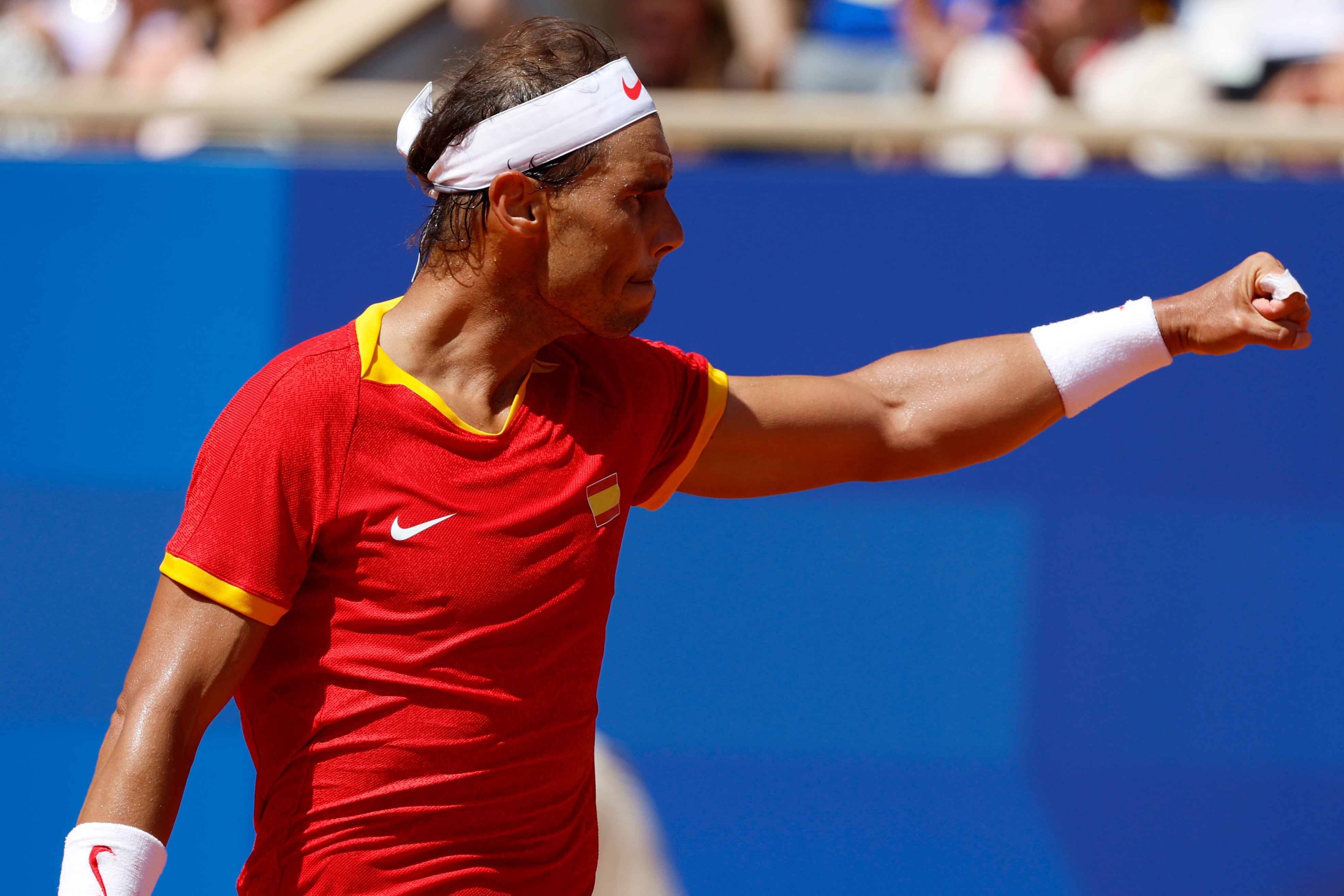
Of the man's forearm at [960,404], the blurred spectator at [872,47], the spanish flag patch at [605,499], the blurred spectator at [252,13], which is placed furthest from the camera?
the blurred spectator at [252,13]

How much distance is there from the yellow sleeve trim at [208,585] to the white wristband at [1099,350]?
115 centimetres

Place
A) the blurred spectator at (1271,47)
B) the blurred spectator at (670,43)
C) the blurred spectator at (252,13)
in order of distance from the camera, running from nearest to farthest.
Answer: the blurred spectator at (1271,47) < the blurred spectator at (670,43) < the blurred spectator at (252,13)

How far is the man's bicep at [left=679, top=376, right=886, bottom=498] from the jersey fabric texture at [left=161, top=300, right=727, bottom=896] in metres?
0.25

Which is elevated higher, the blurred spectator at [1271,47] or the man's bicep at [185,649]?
the blurred spectator at [1271,47]

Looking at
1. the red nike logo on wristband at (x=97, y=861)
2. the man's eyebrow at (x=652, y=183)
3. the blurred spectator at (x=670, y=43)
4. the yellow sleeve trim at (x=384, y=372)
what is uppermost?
the blurred spectator at (x=670, y=43)

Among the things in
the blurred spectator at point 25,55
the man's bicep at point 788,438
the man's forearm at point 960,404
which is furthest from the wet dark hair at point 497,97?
the blurred spectator at point 25,55

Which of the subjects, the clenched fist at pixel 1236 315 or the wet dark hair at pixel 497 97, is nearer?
the wet dark hair at pixel 497 97

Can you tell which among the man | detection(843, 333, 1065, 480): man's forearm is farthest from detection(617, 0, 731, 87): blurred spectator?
the man

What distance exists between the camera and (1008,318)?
3.17 metres

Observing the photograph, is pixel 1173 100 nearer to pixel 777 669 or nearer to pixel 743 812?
pixel 777 669

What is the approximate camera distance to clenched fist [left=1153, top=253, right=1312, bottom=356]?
185 centimetres

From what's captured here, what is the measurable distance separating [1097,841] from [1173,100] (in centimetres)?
205

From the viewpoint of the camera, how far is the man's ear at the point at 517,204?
1.58 metres

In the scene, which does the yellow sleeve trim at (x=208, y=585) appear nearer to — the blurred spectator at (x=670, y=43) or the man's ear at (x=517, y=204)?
the man's ear at (x=517, y=204)
